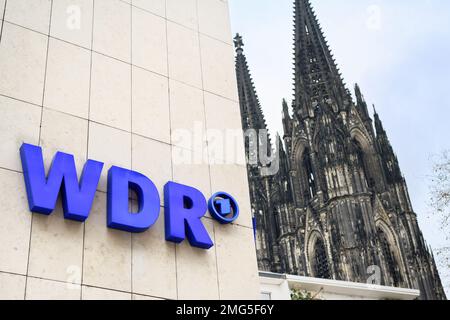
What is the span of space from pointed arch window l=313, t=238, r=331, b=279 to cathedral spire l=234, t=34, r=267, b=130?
17.9 m

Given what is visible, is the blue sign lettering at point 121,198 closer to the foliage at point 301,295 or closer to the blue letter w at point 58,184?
the blue letter w at point 58,184

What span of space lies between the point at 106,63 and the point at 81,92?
1014 millimetres

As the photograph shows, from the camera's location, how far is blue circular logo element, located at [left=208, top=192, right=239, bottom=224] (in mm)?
12430

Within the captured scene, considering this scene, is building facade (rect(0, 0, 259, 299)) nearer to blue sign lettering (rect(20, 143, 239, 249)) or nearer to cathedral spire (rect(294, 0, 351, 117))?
blue sign lettering (rect(20, 143, 239, 249))

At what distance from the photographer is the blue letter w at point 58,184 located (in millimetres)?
10281

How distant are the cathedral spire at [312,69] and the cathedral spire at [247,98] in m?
6.45

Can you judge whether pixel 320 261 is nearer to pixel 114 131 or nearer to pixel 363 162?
pixel 363 162

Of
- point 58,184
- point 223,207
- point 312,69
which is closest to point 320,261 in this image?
point 312,69

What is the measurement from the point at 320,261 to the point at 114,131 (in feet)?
136

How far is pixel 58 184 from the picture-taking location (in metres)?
10.5

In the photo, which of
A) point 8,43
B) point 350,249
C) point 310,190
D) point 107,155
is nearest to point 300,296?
point 107,155

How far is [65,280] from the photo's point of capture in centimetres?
1017

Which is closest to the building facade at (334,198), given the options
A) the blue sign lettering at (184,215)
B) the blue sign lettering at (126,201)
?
the blue sign lettering at (184,215)

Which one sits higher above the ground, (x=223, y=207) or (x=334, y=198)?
(x=334, y=198)
